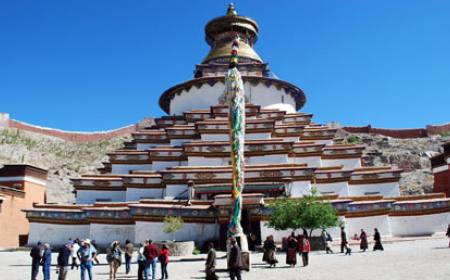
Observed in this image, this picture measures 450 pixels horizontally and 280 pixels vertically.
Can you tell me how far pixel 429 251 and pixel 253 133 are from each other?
43.1 feet

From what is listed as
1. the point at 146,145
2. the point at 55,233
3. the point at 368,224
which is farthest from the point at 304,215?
the point at 146,145

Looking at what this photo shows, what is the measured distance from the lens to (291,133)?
1028 inches

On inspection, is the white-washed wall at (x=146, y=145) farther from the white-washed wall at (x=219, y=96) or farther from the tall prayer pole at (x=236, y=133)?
the tall prayer pole at (x=236, y=133)

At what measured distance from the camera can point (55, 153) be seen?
155 feet

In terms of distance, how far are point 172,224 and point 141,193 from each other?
16.4ft

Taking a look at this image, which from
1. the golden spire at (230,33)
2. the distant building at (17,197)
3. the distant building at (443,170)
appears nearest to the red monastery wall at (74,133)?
the golden spire at (230,33)

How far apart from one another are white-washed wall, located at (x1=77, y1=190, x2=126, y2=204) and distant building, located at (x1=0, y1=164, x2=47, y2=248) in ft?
10.8

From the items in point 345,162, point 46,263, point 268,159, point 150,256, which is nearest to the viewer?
point 46,263

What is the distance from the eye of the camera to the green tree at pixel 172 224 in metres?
17.9

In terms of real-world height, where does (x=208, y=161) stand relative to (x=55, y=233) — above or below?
above

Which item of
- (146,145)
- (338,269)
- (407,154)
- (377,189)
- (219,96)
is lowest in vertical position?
(338,269)

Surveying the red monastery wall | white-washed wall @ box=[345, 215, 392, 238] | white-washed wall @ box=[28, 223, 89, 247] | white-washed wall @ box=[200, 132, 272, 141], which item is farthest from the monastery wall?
white-washed wall @ box=[345, 215, 392, 238]

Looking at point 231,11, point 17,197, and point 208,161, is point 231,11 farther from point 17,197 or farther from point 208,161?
point 17,197

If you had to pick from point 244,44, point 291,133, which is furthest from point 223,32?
point 291,133
